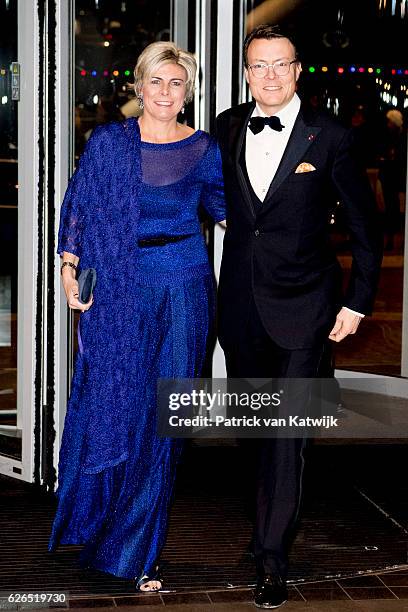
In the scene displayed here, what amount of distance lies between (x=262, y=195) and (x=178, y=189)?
253mm

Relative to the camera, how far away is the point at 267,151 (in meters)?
3.22

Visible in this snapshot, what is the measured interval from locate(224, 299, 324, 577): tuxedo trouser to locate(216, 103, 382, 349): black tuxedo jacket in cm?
4

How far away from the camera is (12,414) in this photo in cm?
482

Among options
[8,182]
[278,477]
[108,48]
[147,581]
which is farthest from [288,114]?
[108,48]

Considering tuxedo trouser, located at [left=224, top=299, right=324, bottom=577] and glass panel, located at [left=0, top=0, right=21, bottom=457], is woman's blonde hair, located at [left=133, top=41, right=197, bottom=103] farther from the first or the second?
glass panel, located at [left=0, top=0, right=21, bottom=457]

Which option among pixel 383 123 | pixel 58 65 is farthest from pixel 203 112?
pixel 383 123

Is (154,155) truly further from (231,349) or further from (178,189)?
(231,349)

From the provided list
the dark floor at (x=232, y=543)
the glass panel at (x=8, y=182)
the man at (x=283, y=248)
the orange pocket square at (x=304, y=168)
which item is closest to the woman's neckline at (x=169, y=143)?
the man at (x=283, y=248)

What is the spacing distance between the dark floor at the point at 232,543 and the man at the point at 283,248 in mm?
229

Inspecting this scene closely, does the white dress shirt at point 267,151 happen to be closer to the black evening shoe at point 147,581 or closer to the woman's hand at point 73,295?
the woman's hand at point 73,295

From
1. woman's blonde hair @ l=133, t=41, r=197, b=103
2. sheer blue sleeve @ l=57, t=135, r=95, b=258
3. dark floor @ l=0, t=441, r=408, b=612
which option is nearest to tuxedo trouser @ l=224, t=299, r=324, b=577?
dark floor @ l=0, t=441, r=408, b=612

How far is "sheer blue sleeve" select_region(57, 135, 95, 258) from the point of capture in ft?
10.9

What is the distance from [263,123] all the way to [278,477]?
1008 mm

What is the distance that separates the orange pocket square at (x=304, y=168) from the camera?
3.13m
